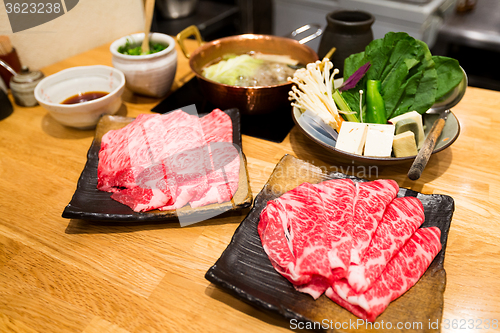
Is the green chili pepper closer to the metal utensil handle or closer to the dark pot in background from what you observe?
the metal utensil handle

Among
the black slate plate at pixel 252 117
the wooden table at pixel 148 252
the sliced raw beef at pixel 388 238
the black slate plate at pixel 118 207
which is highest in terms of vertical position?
the sliced raw beef at pixel 388 238

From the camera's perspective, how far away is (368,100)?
1.50 meters

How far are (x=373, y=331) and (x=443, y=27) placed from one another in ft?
11.4

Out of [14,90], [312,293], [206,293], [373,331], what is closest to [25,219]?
[206,293]

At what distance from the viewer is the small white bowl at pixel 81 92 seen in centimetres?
157

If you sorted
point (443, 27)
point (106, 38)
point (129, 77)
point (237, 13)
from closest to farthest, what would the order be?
point (129, 77), point (106, 38), point (443, 27), point (237, 13)

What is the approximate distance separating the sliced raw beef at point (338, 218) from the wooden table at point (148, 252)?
0.23 meters

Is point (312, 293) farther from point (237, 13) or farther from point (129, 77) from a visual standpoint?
point (237, 13)

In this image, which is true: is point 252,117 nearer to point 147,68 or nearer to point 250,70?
point 250,70

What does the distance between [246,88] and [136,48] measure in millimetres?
842

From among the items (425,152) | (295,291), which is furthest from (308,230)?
(425,152)

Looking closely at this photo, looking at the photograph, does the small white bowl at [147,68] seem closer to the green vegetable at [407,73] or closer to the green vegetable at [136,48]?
the green vegetable at [136,48]

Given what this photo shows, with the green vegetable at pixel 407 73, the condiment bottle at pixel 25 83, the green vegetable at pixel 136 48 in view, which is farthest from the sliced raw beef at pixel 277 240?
the condiment bottle at pixel 25 83

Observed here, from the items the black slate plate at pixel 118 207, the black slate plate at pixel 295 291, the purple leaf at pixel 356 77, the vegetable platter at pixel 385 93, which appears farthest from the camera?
the purple leaf at pixel 356 77
